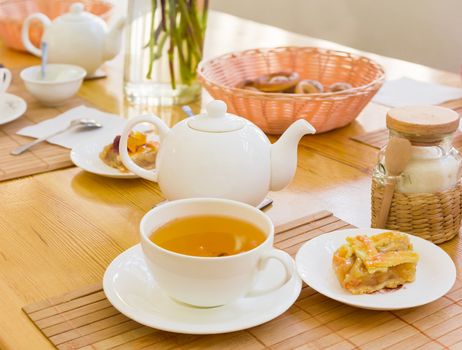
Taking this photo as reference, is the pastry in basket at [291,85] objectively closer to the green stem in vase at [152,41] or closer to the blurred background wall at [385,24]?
the green stem in vase at [152,41]

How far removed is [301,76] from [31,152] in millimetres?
600

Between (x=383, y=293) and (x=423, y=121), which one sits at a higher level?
(x=423, y=121)

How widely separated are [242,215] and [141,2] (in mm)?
A: 796

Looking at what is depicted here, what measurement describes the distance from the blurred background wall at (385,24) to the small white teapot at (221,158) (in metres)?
2.05

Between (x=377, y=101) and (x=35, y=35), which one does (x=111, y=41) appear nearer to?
(x=35, y=35)

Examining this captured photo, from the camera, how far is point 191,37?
1588 mm

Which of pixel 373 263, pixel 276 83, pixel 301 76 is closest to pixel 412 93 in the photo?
pixel 301 76

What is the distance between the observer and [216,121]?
1.06 meters

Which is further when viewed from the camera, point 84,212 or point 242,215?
point 84,212

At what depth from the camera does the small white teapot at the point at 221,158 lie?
3.39 feet

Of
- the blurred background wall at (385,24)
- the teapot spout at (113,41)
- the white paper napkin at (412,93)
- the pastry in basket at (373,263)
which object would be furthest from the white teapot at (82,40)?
the blurred background wall at (385,24)

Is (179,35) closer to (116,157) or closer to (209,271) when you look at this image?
(116,157)

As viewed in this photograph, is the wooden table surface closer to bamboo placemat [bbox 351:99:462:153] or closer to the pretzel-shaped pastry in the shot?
bamboo placemat [bbox 351:99:462:153]

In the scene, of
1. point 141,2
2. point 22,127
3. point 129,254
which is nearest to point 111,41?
point 141,2
